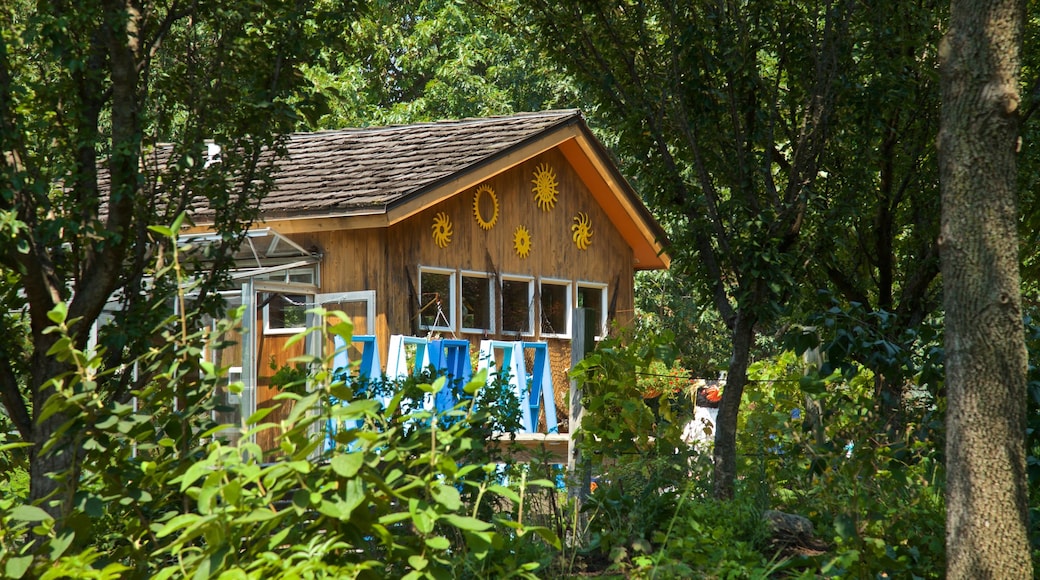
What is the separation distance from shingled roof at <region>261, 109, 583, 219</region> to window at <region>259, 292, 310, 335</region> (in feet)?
4.29

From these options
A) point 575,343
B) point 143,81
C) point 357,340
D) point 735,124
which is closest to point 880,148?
point 735,124

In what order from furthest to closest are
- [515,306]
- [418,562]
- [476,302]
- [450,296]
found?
1. [515,306]
2. [476,302]
3. [450,296]
4. [418,562]

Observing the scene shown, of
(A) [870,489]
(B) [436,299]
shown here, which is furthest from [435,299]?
(A) [870,489]

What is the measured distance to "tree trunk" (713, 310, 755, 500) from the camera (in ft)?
19.9

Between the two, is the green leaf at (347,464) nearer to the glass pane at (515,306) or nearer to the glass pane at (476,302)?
the glass pane at (476,302)

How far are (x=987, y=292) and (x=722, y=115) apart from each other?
329 centimetres

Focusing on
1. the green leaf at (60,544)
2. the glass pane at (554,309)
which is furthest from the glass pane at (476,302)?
the green leaf at (60,544)

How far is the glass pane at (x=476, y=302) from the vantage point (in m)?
14.5

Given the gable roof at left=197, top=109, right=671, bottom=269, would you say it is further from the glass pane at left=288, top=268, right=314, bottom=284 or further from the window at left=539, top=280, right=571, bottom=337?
the window at left=539, top=280, right=571, bottom=337

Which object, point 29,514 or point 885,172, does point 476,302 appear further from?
point 29,514

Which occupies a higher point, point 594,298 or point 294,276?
point 294,276

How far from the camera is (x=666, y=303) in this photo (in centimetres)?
2672

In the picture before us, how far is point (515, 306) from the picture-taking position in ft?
50.3

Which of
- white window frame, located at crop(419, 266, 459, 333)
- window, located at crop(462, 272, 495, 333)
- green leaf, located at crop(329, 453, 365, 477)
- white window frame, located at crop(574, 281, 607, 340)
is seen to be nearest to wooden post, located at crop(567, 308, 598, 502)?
green leaf, located at crop(329, 453, 365, 477)
